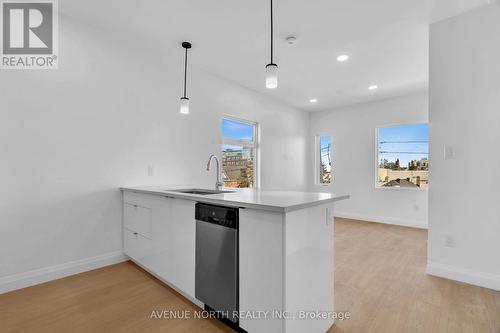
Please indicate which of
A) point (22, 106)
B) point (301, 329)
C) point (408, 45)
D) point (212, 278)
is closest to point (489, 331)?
point (301, 329)

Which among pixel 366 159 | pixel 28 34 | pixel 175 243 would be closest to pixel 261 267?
pixel 175 243

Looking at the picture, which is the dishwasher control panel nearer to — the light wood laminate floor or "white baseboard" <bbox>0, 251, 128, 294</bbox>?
the light wood laminate floor

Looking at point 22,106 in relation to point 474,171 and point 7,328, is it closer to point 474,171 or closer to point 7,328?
point 7,328

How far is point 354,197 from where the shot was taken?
5484mm

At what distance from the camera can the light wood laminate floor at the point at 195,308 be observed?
1638 mm

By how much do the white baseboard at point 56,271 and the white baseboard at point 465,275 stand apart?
3.43m

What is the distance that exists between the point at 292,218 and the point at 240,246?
0.39 metres

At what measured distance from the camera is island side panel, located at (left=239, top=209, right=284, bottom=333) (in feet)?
4.13

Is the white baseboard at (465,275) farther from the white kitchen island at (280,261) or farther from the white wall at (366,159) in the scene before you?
the white wall at (366,159)

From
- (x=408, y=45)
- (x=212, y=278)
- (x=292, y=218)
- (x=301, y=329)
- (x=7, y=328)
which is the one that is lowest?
(x=7, y=328)

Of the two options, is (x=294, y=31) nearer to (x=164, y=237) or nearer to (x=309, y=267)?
(x=309, y=267)

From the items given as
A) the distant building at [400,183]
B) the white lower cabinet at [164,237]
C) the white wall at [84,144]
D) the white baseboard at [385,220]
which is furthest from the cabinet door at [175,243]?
the distant building at [400,183]

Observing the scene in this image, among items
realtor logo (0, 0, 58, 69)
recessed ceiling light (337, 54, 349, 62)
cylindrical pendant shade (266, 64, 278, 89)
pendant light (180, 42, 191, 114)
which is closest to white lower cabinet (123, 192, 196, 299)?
pendant light (180, 42, 191, 114)

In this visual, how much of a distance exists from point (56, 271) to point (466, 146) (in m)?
4.25
